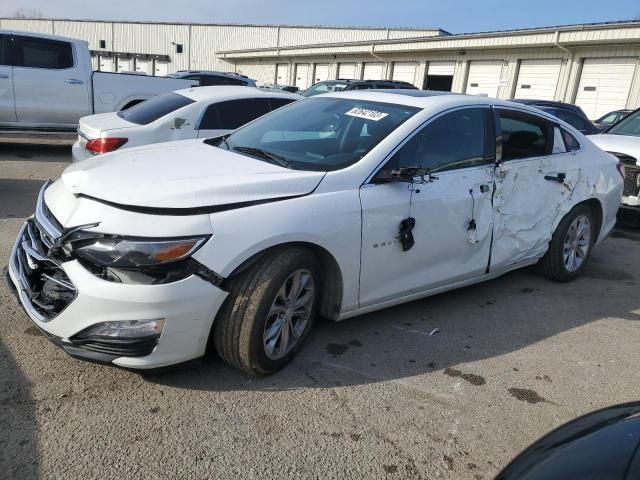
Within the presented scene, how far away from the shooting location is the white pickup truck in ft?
29.1

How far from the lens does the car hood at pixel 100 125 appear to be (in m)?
6.57

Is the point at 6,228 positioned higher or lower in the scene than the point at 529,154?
lower

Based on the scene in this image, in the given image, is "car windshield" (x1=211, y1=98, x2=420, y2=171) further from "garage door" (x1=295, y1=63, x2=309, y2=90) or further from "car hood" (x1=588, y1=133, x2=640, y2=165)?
"garage door" (x1=295, y1=63, x2=309, y2=90)

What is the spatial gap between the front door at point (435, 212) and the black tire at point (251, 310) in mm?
607

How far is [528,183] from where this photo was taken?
4473 mm

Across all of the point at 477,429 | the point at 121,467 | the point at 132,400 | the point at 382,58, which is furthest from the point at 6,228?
the point at 382,58

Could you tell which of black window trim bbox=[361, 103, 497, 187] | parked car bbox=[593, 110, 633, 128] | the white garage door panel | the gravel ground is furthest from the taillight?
the white garage door panel

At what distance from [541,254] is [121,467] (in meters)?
3.89

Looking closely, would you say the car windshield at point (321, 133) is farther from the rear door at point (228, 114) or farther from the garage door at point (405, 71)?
the garage door at point (405, 71)

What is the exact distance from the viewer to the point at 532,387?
332 centimetres

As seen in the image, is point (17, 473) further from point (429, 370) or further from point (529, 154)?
point (529, 154)

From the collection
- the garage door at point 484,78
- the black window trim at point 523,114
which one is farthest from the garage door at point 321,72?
the black window trim at point 523,114

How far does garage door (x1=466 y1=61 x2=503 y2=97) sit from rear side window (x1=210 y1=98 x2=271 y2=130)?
58.3 ft

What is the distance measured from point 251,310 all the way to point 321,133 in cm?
155
